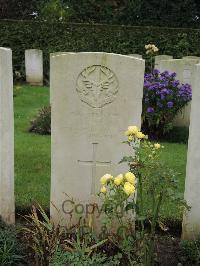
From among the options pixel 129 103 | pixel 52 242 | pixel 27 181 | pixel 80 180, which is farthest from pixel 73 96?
pixel 27 181

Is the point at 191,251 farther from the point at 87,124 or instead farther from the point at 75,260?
the point at 87,124

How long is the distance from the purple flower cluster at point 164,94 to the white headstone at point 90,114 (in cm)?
367

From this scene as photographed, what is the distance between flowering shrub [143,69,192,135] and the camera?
7801mm

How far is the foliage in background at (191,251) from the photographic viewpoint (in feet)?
12.9

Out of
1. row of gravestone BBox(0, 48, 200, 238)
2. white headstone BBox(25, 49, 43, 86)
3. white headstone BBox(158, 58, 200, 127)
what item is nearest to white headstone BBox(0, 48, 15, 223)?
row of gravestone BBox(0, 48, 200, 238)

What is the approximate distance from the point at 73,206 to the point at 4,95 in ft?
3.69

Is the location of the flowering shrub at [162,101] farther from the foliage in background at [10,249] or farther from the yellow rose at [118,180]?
the yellow rose at [118,180]

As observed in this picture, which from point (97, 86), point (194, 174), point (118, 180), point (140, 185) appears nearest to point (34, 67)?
point (97, 86)

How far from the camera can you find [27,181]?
5617mm

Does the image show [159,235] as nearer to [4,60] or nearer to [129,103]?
[129,103]

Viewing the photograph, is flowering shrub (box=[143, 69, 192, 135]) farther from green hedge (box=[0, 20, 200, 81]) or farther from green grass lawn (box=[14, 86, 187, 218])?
green hedge (box=[0, 20, 200, 81])

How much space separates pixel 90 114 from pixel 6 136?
0.75 metres

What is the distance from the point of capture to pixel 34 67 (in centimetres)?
1369

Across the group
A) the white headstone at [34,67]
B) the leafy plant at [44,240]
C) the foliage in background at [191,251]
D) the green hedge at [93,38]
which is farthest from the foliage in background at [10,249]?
the green hedge at [93,38]
